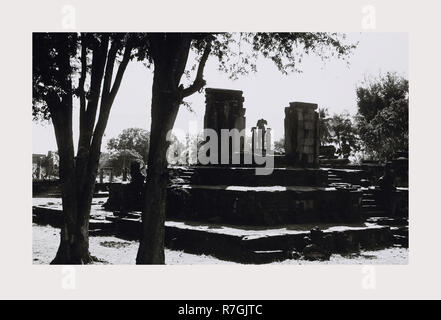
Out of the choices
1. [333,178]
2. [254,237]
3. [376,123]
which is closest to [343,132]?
[376,123]

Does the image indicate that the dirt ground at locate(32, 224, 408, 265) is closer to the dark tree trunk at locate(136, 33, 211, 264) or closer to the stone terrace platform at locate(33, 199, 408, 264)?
the stone terrace platform at locate(33, 199, 408, 264)

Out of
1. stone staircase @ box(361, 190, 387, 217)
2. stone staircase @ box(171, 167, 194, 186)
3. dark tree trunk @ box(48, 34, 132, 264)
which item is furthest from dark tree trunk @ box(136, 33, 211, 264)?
stone staircase @ box(361, 190, 387, 217)

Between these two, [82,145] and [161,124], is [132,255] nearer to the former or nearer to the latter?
[82,145]

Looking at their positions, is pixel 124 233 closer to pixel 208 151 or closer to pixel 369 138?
pixel 208 151

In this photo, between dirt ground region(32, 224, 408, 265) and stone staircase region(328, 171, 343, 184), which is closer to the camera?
dirt ground region(32, 224, 408, 265)

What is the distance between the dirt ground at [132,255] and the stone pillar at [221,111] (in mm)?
6484

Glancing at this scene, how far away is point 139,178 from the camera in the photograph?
18.3m

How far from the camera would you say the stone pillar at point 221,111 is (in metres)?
18.6

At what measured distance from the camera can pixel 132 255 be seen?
37.5 ft

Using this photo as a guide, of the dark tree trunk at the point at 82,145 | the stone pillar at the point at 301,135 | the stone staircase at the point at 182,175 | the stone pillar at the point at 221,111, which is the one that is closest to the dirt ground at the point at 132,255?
the dark tree trunk at the point at 82,145

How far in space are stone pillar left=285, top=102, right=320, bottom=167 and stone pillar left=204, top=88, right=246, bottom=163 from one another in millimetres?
1861

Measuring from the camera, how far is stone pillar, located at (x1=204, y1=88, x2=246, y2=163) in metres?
18.6

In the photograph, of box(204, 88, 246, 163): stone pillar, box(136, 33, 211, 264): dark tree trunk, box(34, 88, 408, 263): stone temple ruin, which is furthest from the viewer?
box(204, 88, 246, 163): stone pillar

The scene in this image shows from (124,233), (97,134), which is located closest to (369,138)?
(124,233)
